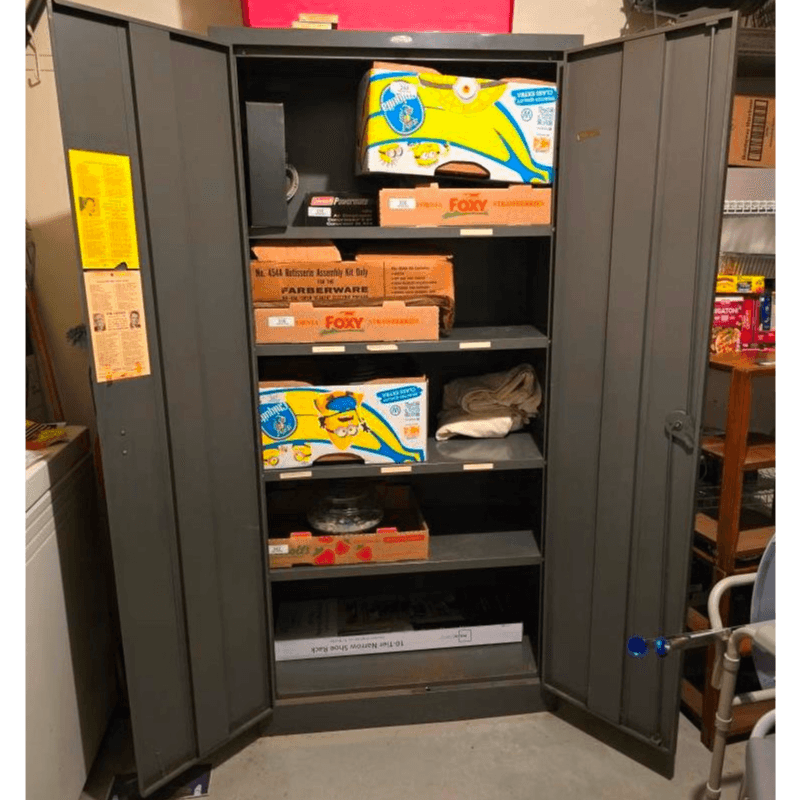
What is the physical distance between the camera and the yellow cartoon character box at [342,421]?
77.4 inches

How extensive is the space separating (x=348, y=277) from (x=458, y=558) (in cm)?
97

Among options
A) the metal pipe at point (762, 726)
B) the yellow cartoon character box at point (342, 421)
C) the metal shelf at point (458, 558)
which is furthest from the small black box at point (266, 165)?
the metal pipe at point (762, 726)

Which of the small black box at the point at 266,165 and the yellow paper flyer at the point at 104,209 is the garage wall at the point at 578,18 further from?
the yellow paper flyer at the point at 104,209

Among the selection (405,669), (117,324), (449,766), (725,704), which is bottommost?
(449,766)

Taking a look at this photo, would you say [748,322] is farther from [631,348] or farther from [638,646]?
[638,646]

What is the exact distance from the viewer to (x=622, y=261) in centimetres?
180

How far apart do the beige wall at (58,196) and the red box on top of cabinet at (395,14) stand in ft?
1.45

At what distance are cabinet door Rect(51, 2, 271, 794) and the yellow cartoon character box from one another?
8 centimetres

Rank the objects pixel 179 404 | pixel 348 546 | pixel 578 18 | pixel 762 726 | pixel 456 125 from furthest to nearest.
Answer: pixel 578 18 → pixel 348 546 → pixel 456 125 → pixel 179 404 → pixel 762 726

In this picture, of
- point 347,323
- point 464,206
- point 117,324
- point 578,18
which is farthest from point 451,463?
point 578,18

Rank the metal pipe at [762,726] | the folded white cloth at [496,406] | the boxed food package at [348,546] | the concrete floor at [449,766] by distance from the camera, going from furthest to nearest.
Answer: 1. the folded white cloth at [496,406]
2. the boxed food package at [348,546]
3. the concrete floor at [449,766]
4. the metal pipe at [762,726]

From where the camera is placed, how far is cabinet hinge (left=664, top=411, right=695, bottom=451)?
1.78m

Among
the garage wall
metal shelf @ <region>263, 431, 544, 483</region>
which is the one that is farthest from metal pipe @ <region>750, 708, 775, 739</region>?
the garage wall

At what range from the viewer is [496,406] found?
7.39 ft
